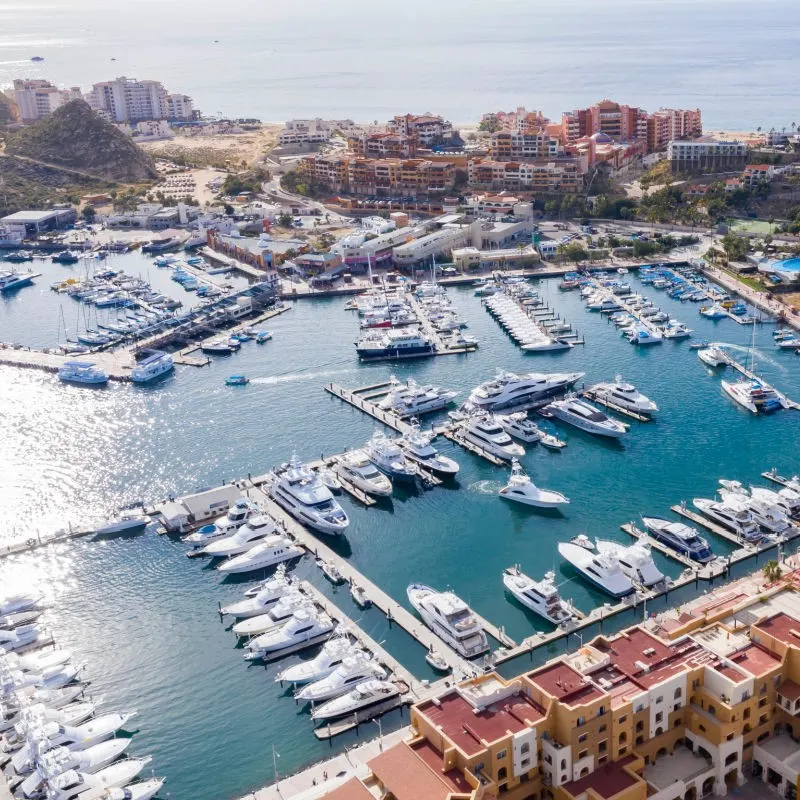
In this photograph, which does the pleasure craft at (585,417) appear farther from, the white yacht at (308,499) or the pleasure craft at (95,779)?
the pleasure craft at (95,779)

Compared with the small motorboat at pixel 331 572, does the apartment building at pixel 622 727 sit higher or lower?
higher

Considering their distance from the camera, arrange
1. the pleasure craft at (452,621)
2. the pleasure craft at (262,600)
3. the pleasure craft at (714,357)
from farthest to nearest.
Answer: the pleasure craft at (714,357) < the pleasure craft at (262,600) < the pleasure craft at (452,621)

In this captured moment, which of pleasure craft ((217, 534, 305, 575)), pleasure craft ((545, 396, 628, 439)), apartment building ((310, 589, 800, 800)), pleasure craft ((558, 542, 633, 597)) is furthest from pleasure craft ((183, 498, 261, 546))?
apartment building ((310, 589, 800, 800))

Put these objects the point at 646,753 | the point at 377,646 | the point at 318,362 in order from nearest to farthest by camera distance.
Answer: the point at 646,753 → the point at 377,646 → the point at 318,362

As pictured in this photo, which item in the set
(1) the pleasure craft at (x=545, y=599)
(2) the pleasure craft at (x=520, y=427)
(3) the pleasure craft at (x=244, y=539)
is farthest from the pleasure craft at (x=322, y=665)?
(2) the pleasure craft at (x=520, y=427)

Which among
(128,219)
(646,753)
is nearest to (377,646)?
(646,753)

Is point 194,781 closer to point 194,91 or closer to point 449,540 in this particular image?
point 449,540
